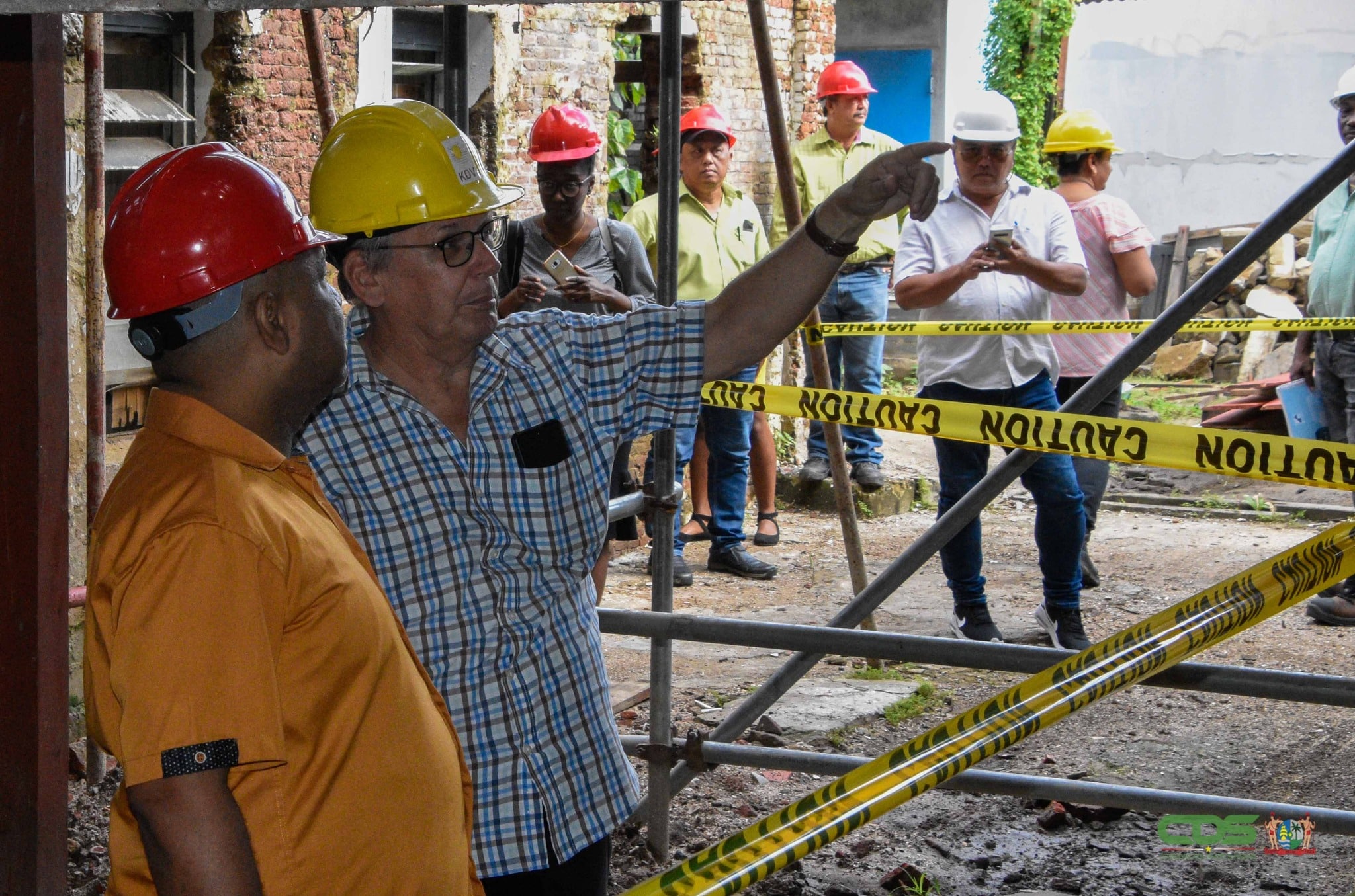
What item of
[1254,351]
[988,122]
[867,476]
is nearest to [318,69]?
[988,122]

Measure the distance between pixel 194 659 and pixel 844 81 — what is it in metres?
7.97

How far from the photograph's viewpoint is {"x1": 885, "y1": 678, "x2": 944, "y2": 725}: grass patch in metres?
5.43

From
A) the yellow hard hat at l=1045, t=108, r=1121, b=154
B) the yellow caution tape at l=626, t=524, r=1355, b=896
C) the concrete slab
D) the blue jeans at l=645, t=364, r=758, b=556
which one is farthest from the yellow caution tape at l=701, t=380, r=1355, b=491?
the blue jeans at l=645, t=364, r=758, b=556

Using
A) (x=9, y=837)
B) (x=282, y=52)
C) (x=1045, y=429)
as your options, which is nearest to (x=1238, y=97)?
(x=282, y=52)

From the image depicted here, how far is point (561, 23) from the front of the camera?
8445mm

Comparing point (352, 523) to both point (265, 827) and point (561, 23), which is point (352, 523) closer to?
point (265, 827)

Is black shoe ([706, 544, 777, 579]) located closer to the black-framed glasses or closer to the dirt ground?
the dirt ground

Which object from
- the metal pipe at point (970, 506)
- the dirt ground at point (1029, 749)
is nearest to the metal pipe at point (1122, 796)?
the metal pipe at point (970, 506)

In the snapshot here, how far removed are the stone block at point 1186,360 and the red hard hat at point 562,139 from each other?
10.1 m

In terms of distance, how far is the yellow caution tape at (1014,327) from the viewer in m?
5.18

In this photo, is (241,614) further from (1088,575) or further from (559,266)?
(1088,575)

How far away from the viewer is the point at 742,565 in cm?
791

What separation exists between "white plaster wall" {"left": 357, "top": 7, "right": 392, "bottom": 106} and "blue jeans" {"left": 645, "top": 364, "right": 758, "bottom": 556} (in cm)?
235

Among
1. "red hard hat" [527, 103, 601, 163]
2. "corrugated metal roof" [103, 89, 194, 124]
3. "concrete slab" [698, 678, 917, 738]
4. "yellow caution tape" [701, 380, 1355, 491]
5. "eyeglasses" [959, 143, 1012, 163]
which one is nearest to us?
"yellow caution tape" [701, 380, 1355, 491]
